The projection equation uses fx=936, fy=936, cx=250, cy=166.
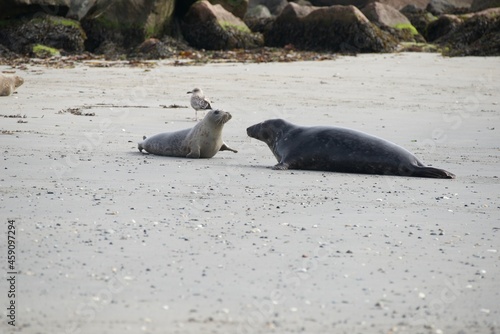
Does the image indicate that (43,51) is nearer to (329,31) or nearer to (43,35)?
(43,35)

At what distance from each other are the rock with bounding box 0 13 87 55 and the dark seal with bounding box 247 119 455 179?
1246 cm

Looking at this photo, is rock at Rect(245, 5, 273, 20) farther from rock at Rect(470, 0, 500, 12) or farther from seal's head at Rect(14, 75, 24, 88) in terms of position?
seal's head at Rect(14, 75, 24, 88)

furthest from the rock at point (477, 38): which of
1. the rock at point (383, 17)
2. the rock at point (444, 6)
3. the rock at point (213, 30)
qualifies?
the rock at point (444, 6)

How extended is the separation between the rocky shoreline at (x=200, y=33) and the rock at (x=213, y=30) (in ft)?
0.07

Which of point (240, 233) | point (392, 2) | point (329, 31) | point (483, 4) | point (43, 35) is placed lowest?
point (43, 35)

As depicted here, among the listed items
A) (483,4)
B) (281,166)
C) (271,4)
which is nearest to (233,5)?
(483,4)

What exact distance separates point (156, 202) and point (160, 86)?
283 inches

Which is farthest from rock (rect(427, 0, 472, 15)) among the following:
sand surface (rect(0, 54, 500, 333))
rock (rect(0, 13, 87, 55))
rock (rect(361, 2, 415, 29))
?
sand surface (rect(0, 54, 500, 333))

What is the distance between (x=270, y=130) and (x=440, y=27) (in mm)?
17409

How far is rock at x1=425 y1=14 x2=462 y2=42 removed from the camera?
23688 mm

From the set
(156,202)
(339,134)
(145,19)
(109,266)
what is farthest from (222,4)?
(109,266)

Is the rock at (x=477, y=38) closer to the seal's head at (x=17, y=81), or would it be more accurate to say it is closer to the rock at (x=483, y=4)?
the rock at (x=483, y=4)

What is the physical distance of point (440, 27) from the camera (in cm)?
2398

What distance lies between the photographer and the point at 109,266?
162 inches
